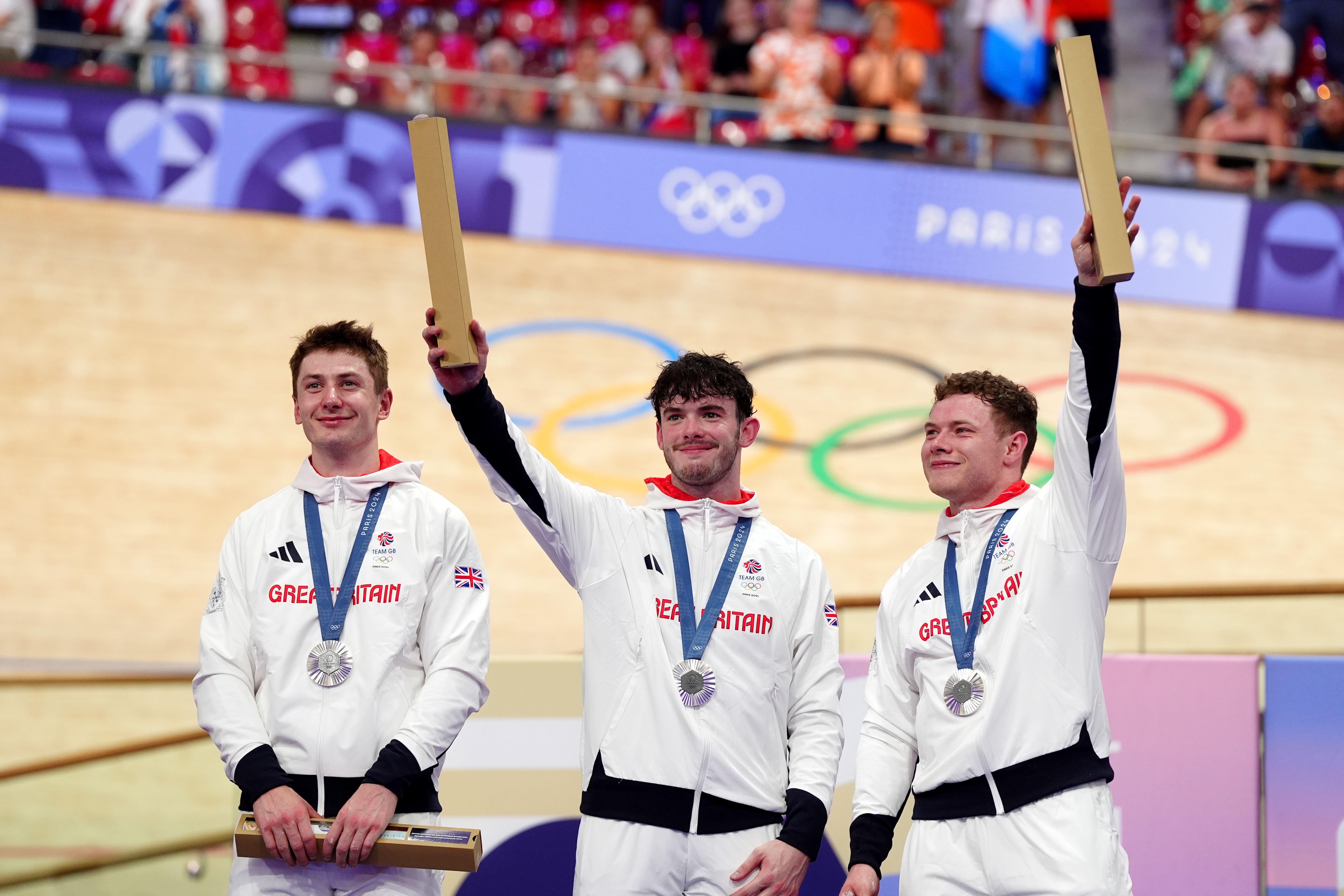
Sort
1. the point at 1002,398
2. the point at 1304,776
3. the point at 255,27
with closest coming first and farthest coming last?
the point at 1002,398, the point at 1304,776, the point at 255,27

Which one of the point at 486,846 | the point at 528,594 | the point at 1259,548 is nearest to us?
the point at 486,846

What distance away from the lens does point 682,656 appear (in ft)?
10.8

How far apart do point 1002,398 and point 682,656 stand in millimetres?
1014

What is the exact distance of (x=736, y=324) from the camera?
11.0m

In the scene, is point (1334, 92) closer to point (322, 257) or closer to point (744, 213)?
point (744, 213)

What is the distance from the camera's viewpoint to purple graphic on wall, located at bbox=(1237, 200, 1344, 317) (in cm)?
1148

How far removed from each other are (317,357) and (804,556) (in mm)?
1307

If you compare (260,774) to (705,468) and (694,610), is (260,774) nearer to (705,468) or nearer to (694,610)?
(694,610)

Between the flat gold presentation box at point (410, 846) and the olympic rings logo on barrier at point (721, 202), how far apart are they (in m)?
9.37

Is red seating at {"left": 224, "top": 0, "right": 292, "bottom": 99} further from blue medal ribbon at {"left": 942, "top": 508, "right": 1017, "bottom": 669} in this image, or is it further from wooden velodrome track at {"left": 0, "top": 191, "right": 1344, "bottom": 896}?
blue medal ribbon at {"left": 942, "top": 508, "right": 1017, "bottom": 669}

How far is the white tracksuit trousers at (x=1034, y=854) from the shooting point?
2.99 metres

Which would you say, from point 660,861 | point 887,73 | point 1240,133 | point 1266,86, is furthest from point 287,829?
point 1266,86

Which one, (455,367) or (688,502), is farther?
(688,502)

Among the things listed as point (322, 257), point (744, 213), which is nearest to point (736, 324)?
point (744, 213)
